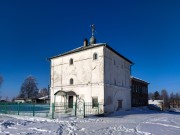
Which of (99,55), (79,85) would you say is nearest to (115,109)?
(79,85)

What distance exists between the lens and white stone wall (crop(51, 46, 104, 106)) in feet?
75.2

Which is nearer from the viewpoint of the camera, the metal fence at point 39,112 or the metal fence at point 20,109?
the metal fence at point 39,112

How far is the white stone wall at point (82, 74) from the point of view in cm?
2291

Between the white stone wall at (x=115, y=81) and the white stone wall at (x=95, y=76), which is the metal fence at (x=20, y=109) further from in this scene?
the white stone wall at (x=115, y=81)

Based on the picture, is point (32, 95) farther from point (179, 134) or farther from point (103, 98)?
point (179, 134)

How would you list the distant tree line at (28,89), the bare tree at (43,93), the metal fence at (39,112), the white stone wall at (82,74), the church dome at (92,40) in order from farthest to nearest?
1. the bare tree at (43,93)
2. the distant tree line at (28,89)
3. the church dome at (92,40)
4. the white stone wall at (82,74)
5. the metal fence at (39,112)

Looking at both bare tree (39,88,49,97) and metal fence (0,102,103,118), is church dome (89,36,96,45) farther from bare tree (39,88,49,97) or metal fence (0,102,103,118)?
bare tree (39,88,49,97)

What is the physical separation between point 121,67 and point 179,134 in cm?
1739

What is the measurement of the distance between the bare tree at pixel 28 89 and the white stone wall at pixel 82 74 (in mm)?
44075

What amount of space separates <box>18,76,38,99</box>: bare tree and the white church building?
4382 centimetres

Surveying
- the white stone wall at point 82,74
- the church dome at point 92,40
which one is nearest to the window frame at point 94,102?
the white stone wall at point 82,74

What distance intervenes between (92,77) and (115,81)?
11.6 feet

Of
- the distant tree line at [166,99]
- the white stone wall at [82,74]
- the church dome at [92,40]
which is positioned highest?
the church dome at [92,40]

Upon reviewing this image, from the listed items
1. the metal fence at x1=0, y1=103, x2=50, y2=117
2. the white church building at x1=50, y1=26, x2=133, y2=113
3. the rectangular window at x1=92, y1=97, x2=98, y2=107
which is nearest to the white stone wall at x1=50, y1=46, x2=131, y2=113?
the white church building at x1=50, y1=26, x2=133, y2=113
